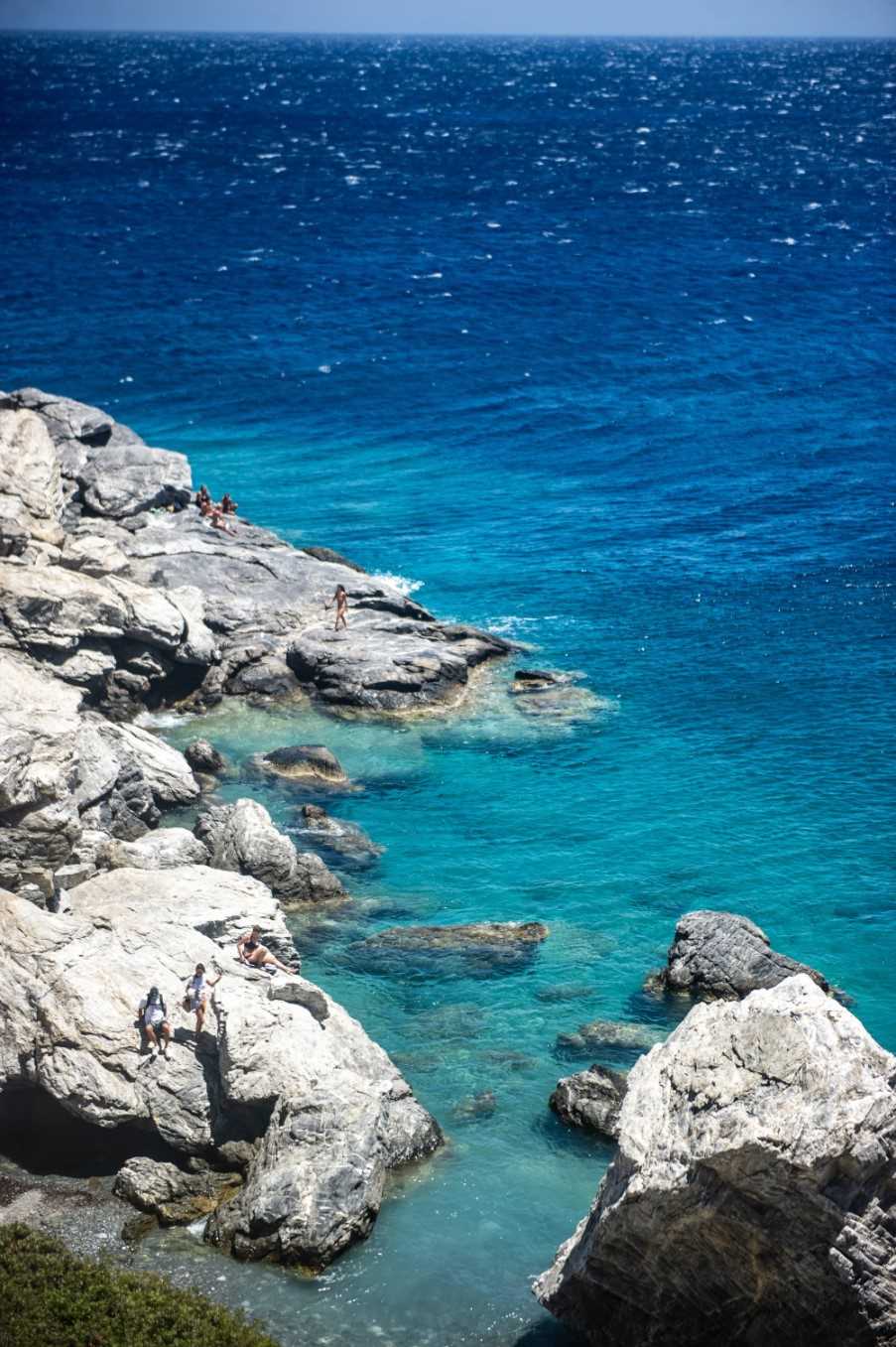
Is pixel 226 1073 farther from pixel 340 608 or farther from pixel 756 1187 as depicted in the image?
pixel 340 608

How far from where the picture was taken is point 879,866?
54531 millimetres

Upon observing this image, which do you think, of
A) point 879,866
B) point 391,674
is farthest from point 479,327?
point 879,866

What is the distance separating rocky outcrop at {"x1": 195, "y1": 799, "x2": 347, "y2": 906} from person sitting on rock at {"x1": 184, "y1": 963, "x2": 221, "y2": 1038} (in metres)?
11.5

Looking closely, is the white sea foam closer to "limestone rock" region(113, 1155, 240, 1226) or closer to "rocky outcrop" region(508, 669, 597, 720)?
"rocky outcrop" region(508, 669, 597, 720)

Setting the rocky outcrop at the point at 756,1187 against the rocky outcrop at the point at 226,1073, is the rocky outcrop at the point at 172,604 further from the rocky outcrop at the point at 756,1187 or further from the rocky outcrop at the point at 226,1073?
the rocky outcrop at the point at 756,1187

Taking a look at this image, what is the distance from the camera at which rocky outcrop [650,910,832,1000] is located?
1812 inches

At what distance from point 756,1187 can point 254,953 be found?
1807cm

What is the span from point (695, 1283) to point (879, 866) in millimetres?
28354

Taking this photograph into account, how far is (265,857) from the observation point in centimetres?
4953

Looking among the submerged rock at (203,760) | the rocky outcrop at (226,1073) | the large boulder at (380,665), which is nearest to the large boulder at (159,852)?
the rocky outcrop at (226,1073)

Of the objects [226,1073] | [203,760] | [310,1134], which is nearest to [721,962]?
[310,1134]

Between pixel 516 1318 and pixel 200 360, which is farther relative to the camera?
pixel 200 360

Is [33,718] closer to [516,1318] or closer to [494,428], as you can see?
[516,1318]

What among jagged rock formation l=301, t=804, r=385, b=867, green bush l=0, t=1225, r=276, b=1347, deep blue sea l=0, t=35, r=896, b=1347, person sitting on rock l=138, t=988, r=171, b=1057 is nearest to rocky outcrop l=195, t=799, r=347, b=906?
deep blue sea l=0, t=35, r=896, b=1347
